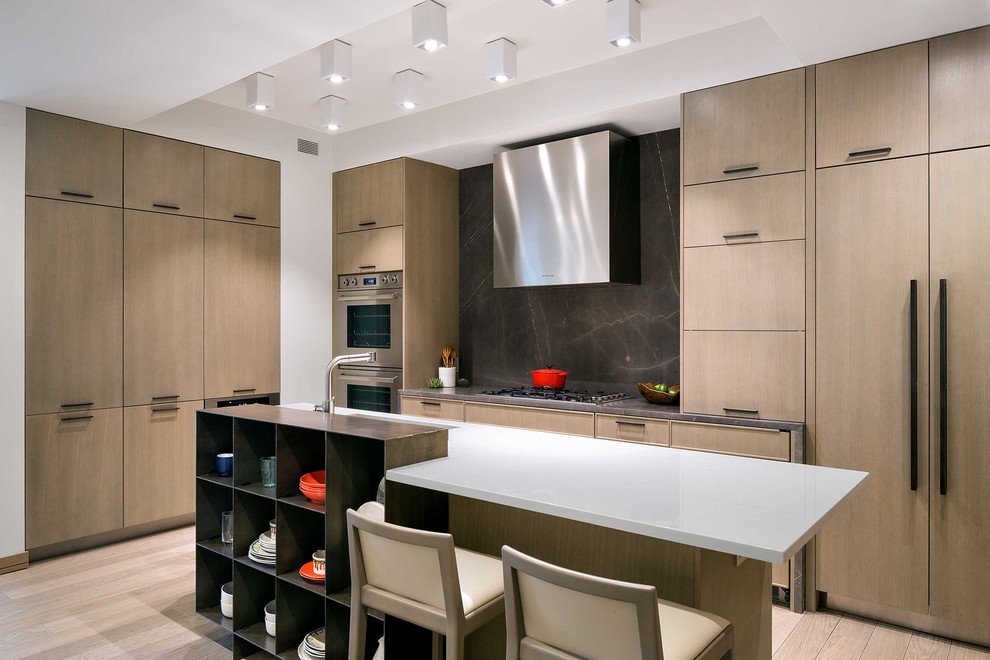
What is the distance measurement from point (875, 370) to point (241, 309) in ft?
12.5

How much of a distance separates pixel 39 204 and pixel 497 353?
115 inches

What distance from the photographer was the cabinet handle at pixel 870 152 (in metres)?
2.87

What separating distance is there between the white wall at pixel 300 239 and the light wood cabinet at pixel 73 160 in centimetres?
72

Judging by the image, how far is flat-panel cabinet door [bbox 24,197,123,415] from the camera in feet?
12.1

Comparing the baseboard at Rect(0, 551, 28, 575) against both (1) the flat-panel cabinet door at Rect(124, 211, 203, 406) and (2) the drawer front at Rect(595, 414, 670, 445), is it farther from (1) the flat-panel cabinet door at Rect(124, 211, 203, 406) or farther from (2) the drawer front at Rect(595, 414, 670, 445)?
(2) the drawer front at Rect(595, 414, 670, 445)

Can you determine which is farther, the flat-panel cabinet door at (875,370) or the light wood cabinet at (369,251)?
the light wood cabinet at (369,251)

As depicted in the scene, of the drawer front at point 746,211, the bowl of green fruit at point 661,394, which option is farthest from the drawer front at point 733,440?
the drawer front at point 746,211

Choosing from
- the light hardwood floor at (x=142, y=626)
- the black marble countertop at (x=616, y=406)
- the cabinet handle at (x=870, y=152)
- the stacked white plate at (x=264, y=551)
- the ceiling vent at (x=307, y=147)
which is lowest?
the light hardwood floor at (x=142, y=626)

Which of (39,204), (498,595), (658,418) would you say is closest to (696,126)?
(658,418)

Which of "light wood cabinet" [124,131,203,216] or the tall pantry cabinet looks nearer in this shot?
the tall pantry cabinet

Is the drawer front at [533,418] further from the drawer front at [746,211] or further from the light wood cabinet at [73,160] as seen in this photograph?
the light wood cabinet at [73,160]

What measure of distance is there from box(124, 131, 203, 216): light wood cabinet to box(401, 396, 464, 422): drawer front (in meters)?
1.87

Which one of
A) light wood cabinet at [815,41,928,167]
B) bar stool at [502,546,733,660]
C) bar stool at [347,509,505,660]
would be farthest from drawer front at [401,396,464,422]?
bar stool at [502,546,733,660]

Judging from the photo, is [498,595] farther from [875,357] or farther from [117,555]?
[117,555]
